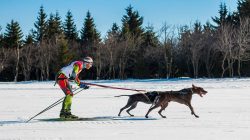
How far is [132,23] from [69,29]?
10.2 metres

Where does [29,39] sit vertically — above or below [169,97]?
above

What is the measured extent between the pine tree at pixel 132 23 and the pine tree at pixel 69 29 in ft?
26.4

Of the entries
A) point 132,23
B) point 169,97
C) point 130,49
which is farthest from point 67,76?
point 132,23

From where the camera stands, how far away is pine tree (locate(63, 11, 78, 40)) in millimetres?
72562

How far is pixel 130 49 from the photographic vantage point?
208 feet

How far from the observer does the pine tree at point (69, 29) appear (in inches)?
2857

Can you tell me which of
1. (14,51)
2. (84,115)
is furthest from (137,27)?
(84,115)

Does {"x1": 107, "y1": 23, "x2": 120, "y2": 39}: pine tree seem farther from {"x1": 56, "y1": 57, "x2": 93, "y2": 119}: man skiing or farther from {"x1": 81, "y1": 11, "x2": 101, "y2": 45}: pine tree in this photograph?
{"x1": 56, "y1": 57, "x2": 93, "y2": 119}: man skiing

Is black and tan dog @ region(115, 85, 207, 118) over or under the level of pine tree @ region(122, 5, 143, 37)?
under

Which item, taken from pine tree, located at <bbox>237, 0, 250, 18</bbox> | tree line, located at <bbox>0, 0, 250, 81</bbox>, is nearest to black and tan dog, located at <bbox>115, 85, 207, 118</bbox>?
tree line, located at <bbox>0, 0, 250, 81</bbox>

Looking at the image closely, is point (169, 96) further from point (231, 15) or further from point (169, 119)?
point (231, 15)

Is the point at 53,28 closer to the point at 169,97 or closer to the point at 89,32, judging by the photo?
the point at 89,32

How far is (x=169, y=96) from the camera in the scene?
12.6 metres

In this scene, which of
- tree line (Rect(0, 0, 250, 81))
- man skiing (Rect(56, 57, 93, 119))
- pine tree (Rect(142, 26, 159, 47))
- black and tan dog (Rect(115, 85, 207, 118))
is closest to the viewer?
man skiing (Rect(56, 57, 93, 119))
